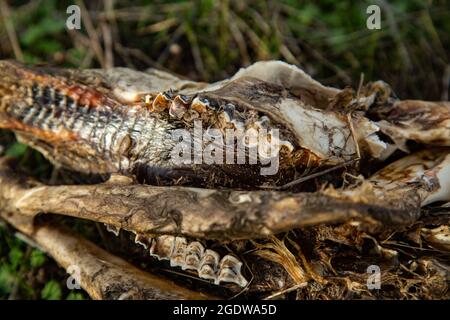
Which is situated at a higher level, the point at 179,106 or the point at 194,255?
the point at 179,106

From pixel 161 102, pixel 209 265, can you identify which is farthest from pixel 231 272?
pixel 161 102

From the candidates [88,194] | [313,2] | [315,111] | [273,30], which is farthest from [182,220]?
[313,2]

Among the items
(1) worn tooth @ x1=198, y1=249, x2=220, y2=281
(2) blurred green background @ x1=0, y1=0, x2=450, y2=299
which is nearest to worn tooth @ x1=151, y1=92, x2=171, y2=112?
(1) worn tooth @ x1=198, y1=249, x2=220, y2=281

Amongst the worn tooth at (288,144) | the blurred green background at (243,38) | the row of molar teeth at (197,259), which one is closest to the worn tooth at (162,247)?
the row of molar teeth at (197,259)

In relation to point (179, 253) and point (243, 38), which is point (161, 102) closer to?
point (179, 253)

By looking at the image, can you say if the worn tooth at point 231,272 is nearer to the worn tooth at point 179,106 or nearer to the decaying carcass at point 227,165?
the decaying carcass at point 227,165

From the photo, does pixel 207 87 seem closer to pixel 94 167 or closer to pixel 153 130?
pixel 153 130
